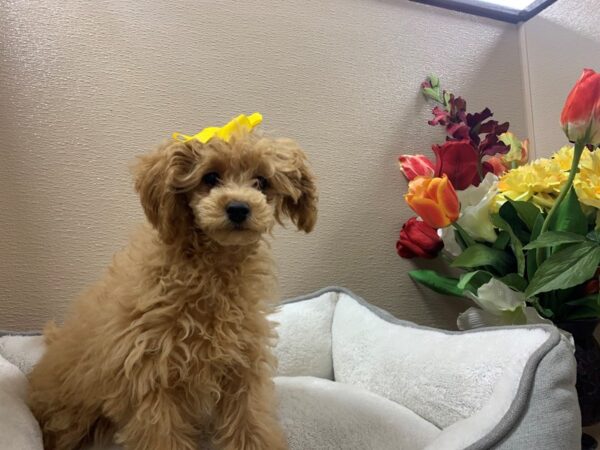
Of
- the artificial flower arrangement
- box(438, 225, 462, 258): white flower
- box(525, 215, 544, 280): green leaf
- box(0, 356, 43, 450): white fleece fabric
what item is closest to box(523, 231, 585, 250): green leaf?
the artificial flower arrangement

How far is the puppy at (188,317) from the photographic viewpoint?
813mm

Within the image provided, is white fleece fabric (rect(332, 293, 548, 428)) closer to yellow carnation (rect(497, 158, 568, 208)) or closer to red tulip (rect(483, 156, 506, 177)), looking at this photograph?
yellow carnation (rect(497, 158, 568, 208))

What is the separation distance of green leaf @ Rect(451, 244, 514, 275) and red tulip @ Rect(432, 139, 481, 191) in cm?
22

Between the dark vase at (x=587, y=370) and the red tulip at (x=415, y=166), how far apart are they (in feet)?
1.79

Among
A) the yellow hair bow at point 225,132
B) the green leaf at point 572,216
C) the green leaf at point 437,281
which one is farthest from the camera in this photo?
the green leaf at point 437,281

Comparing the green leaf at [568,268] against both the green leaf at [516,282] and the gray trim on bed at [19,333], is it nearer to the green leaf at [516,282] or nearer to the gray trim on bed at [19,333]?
the green leaf at [516,282]

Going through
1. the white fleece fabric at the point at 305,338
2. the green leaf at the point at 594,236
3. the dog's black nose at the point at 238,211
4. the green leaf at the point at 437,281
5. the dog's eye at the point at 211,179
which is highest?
the dog's eye at the point at 211,179

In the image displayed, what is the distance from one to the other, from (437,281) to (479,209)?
1.01 feet

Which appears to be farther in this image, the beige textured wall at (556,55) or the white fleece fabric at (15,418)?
the beige textured wall at (556,55)

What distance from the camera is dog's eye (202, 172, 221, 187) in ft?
2.77

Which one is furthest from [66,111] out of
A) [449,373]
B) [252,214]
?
[449,373]

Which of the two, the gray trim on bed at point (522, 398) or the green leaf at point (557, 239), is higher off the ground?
the green leaf at point (557, 239)

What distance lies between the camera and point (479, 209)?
1219 mm

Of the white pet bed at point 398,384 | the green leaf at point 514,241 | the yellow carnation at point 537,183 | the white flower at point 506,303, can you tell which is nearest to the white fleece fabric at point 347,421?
the white pet bed at point 398,384
